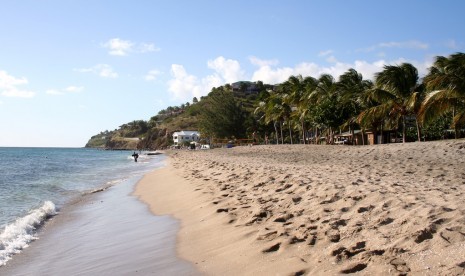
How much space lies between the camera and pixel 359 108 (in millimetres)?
37219

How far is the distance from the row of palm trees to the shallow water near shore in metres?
16.5

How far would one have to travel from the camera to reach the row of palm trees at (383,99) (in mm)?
20469

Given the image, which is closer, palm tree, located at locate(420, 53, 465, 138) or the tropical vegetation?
palm tree, located at locate(420, 53, 465, 138)

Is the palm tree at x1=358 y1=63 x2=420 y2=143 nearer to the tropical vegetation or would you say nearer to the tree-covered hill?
the tropical vegetation

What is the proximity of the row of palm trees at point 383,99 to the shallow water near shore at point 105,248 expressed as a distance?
16.5 m

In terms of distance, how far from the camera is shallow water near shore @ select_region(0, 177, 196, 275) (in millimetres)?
5598

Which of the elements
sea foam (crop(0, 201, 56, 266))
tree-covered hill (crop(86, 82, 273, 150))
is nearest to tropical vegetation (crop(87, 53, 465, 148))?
tree-covered hill (crop(86, 82, 273, 150))

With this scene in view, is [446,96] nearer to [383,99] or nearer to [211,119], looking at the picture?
[383,99]

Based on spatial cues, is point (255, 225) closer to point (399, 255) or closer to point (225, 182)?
point (399, 255)

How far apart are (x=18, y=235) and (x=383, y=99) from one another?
→ 26.4m

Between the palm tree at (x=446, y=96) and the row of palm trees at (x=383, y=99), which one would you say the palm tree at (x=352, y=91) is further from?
the palm tree at (x=446, y=96)

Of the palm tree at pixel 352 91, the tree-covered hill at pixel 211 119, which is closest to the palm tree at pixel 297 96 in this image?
the palm tree at pixel 352 91

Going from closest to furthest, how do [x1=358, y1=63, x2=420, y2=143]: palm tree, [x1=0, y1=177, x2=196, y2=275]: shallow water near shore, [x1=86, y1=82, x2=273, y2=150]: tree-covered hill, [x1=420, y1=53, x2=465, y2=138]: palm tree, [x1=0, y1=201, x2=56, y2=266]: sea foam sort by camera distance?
1. [x1=0, y1=177, x2=196, y2=275]: shallow water near shore
2. [x1=0, y1=201, x2=56, y2=266]: sea foam
3. [x1=420, y1=53, x2=465, y2=138]: palm tree
4. [x1=358, y1=63, x2=420, y2=143]: palm tree
5. [x1=86, y1=82, x2=273, y2=150]: tree-covered hill

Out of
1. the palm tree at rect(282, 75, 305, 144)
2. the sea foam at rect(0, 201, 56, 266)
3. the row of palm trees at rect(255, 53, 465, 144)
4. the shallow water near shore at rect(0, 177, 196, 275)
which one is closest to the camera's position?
the shallow water near shore at rect(0, 177, 196, 275)
